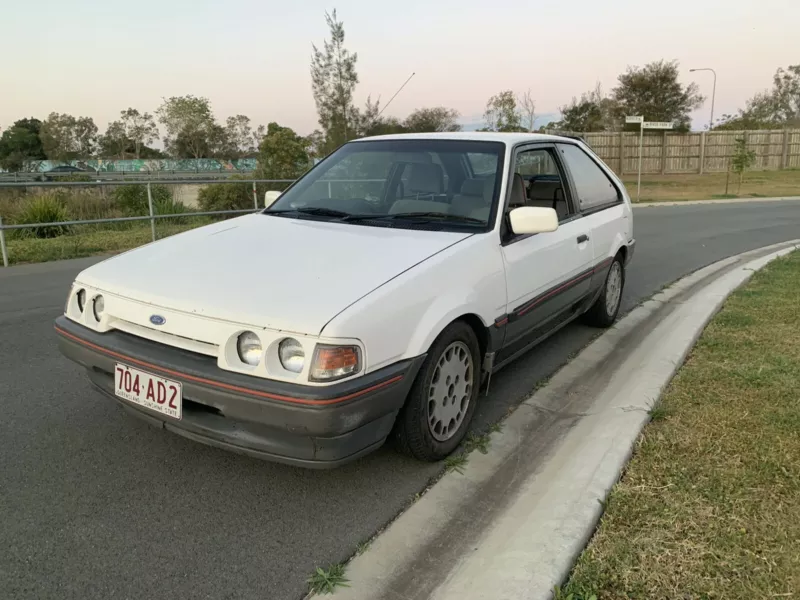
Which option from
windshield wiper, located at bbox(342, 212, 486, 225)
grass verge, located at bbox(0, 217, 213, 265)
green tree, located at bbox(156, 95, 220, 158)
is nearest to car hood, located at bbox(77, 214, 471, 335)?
windshield wiper, located at bbox(342, 212, 486, 225)

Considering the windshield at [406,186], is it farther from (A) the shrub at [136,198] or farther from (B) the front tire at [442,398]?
(A) the shrub at [136,198]

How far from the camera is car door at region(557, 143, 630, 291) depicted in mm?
4574

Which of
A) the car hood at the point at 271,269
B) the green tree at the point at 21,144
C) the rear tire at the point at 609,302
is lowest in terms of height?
the rear tire at the point at 609,302

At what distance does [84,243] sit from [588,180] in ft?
27.2

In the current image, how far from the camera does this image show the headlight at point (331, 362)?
2.25 metres

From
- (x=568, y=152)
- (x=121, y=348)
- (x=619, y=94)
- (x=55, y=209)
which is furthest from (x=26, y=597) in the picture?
(x=619, y=94)

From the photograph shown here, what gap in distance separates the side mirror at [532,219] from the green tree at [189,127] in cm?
6487

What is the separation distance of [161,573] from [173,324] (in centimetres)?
93

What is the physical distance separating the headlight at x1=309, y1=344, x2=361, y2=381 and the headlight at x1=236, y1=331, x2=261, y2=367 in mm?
262

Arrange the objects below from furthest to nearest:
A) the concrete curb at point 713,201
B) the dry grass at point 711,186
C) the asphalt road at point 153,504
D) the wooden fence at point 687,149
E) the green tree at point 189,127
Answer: the green tree at point 189,127, the wooden fence at point 687,149, the dry grass at point 711,186, the concrete curb at point 713,201, the asphalt road at point 153,504

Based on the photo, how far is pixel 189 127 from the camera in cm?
6353

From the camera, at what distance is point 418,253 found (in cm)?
287

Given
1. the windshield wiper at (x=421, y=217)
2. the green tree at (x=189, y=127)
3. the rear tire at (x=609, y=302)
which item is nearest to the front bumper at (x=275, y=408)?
the windshield wiper at (x=421, y=217)

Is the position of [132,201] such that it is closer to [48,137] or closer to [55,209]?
[55,209]
